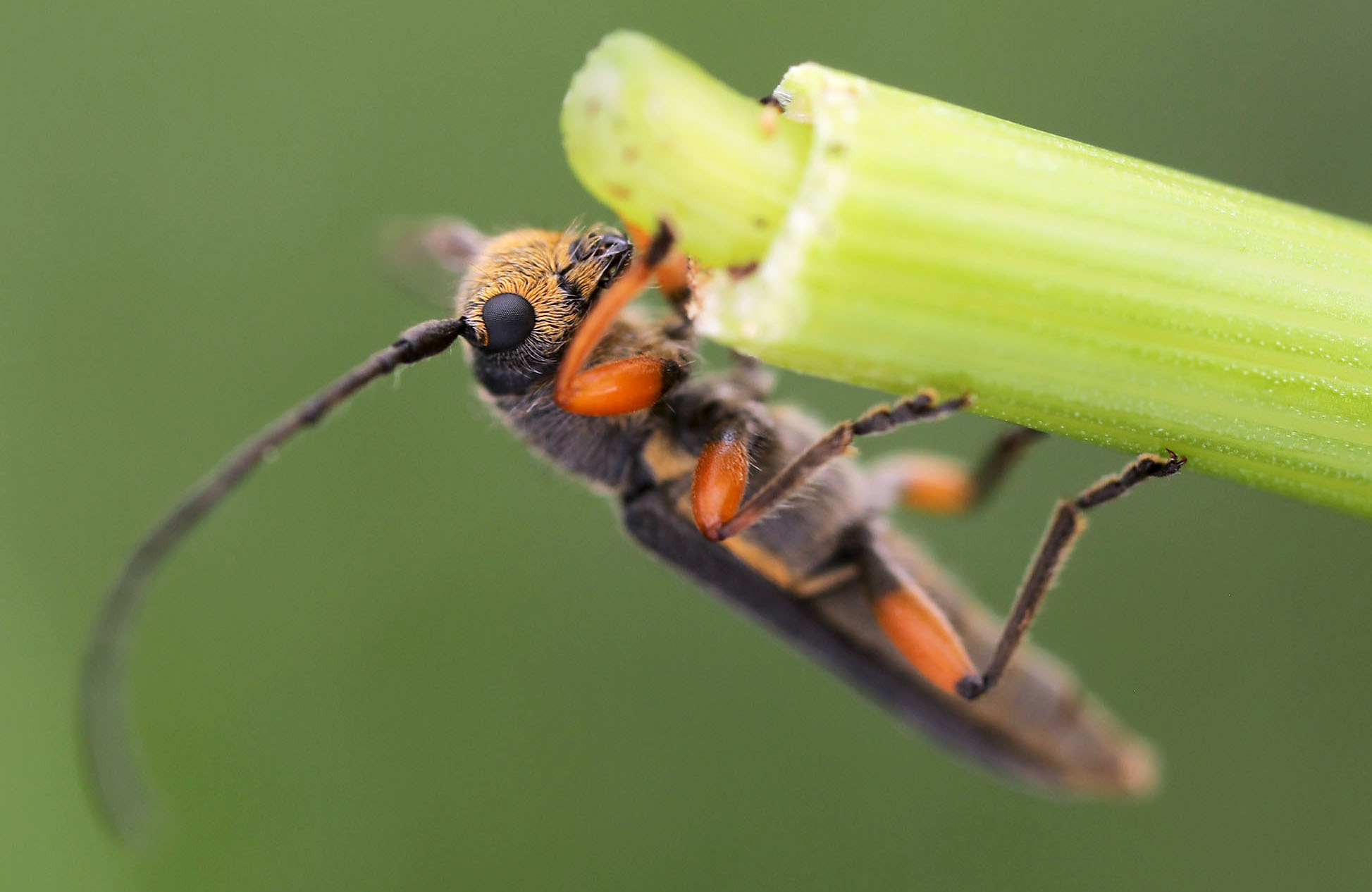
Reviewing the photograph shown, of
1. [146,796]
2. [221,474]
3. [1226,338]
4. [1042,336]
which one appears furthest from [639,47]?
[146,796]

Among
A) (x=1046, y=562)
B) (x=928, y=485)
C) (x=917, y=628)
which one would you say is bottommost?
(x=917, y=628)

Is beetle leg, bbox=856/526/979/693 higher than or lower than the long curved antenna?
higher

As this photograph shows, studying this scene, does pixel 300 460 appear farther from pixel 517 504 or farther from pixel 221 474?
pixel 221 474

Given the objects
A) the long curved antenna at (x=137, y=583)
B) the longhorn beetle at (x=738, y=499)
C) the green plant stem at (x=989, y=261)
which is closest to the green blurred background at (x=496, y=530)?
the long curved antenna at (x=137, y=583)

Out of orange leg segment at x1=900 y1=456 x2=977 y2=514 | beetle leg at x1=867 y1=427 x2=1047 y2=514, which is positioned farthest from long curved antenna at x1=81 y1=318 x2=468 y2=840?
orange leg segment at x1=900 y1=456 x2=977 y2=514

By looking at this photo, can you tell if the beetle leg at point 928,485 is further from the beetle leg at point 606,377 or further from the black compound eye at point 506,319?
the black compound eye at point 506,319

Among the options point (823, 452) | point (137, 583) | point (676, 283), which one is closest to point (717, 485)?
point (823, 452)

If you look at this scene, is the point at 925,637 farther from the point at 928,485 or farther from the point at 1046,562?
the point at 928,485

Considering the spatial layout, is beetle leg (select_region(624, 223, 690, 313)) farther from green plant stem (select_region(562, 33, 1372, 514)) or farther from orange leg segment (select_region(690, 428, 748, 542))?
green plant stem (select_region(562, 33, 1372, 514))
